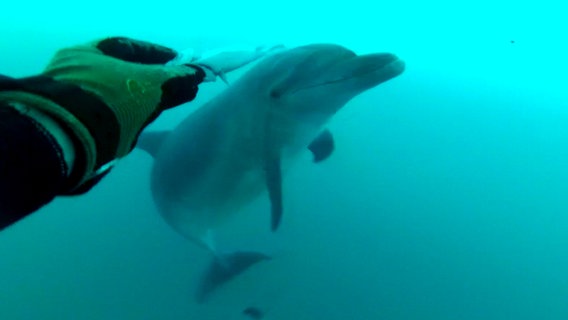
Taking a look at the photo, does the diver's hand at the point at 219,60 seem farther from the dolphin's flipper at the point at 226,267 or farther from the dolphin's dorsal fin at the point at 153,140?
the dolphin's flipper at the point at 226,267

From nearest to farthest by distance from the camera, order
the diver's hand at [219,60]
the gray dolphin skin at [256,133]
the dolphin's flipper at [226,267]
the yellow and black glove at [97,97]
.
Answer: the yellow and black glove at [97,97] → the diver's hand at [219,60] → the gray dolphin skin at [256,133] → the dolphin's flipper at [226,267]

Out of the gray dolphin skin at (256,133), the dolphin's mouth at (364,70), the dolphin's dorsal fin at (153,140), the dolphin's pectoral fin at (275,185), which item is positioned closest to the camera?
the dolphin's mouth at (364,70)

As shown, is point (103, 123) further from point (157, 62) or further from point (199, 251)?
point (199, 251)

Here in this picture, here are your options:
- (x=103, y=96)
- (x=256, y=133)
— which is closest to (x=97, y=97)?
(x=103, y=96)

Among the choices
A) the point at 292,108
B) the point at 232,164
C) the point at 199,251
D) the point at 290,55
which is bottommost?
the point at 199,251

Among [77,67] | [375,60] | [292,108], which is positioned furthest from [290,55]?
[77,67]

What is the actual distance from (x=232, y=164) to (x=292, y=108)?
783 millimetres

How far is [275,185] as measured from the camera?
163 inches

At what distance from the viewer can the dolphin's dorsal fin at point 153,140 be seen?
512 centimetres

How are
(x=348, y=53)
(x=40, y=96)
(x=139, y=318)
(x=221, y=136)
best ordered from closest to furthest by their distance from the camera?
1. (x=40, y=96)
2. (x=348, y=53)
3. (x=221, y=136)
4. (x=139, y=318)

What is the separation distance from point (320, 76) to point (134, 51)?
5.57 ft

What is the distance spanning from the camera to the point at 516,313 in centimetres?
725

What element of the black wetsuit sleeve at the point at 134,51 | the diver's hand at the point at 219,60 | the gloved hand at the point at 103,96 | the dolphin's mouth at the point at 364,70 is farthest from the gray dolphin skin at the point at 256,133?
the gloved hand at the point at 103,96

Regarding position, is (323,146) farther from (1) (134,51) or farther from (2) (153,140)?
(1) (134,51)
